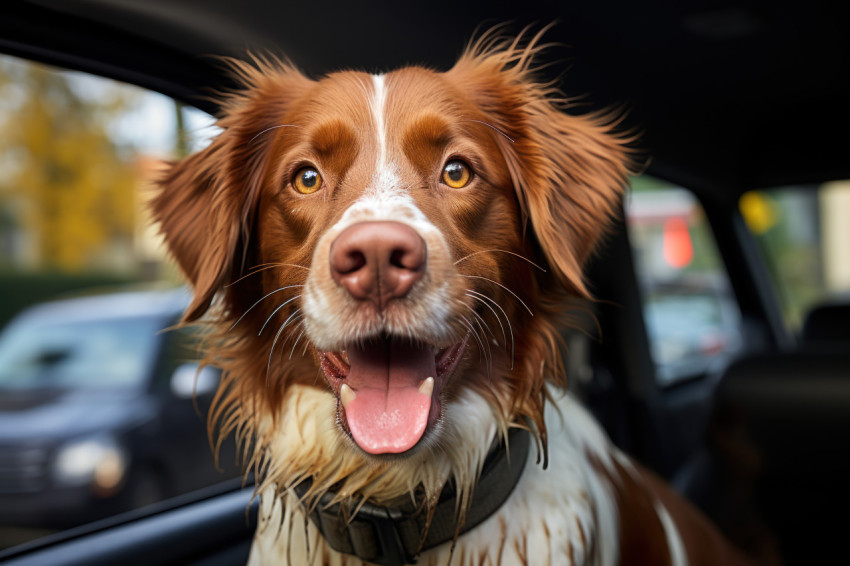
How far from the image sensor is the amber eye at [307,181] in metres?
1.58

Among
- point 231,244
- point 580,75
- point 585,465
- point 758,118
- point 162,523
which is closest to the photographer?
point 231,244

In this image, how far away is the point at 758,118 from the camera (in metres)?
3.66

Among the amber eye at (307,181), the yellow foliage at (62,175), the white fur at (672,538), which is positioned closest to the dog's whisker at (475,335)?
the amber eye at (307,181)

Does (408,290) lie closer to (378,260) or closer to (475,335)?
(378,260)

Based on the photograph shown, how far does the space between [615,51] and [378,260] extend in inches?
61.0

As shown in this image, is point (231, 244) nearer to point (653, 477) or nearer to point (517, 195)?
point (517, 195)

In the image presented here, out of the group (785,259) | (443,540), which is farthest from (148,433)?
(785,259)

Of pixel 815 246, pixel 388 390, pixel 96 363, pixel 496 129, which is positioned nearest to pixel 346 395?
pixel 388 390

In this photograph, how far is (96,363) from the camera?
442 cm

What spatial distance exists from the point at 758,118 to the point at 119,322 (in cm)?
378

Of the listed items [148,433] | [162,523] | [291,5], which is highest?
[291,5]

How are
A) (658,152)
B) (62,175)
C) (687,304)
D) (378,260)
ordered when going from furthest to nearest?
(62,175)
(687,304)
(658,152)
(378,260)

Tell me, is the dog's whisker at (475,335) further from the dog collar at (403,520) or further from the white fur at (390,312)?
the dog collar at (403,520)

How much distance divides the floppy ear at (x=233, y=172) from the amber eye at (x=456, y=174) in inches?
15.9
